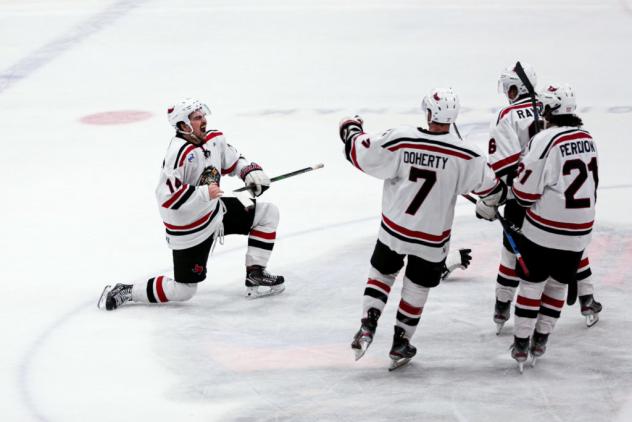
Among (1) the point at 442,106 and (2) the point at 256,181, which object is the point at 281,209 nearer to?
(2) the point at 256,181

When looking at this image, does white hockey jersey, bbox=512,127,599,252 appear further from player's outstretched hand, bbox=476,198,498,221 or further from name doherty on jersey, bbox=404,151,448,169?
name doherty on jersey, bbox=404,151,448,169

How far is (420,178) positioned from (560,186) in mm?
505

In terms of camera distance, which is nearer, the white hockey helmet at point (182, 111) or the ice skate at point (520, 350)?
the ice skate at point (520, 350)

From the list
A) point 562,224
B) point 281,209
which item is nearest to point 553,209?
point 562,224

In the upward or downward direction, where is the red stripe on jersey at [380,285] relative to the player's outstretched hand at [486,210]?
downward

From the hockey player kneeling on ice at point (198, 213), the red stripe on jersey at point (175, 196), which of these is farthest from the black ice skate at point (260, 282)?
Result: the red stripe on jersey at point (175, 196)

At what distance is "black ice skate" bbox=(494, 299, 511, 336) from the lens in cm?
467

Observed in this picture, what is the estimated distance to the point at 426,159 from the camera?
13.5 feet

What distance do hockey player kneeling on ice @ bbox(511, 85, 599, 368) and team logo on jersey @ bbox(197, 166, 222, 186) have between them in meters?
1.37

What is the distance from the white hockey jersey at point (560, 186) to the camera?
4.07m

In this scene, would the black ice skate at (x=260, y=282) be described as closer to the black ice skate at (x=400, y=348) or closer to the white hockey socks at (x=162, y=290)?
the white hockey socks at (x=162, y=290)

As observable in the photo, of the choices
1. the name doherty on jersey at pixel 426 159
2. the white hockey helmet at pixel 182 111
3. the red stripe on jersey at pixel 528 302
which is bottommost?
the red stripe on jersey at pixel 528 302

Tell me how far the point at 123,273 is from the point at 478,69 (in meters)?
4.27

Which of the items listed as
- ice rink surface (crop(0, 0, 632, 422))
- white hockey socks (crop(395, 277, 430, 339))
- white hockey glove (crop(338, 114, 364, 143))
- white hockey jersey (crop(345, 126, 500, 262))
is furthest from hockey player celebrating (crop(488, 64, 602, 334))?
white hockey glove (crop(338, 114, 364, 143))
